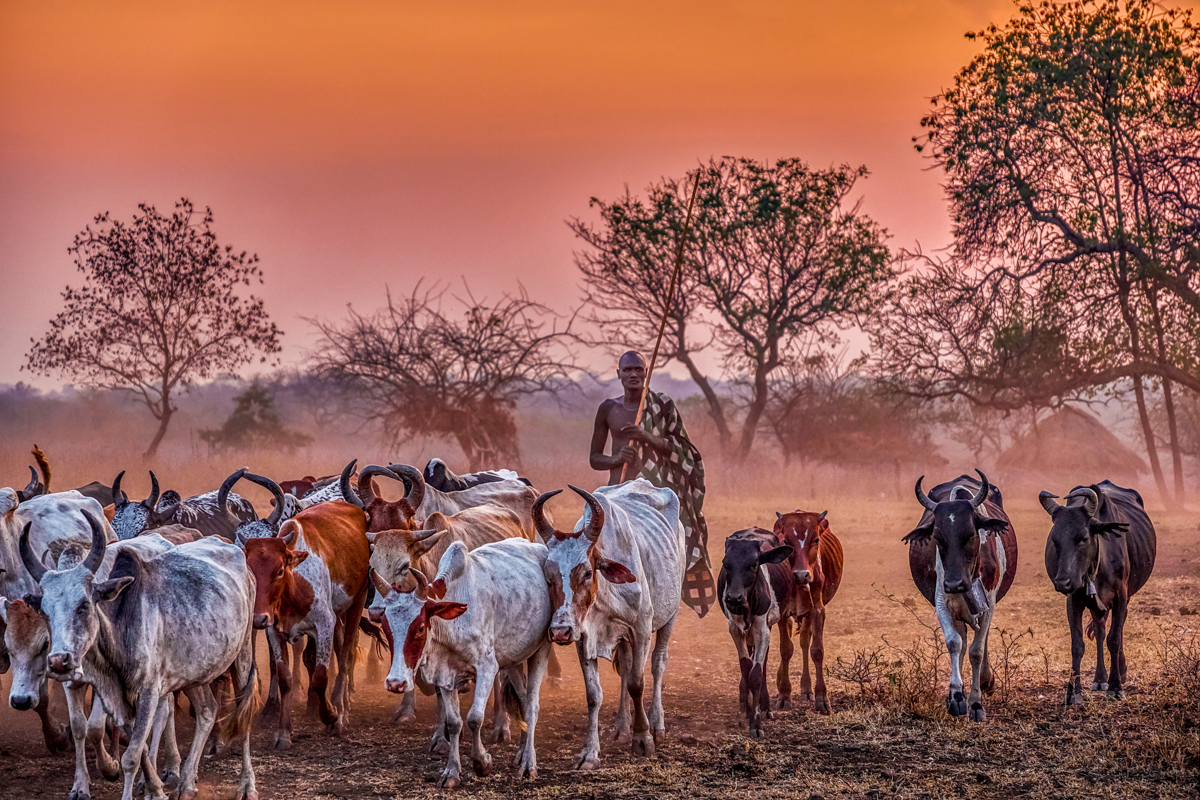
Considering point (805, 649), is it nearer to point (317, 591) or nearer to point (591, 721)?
point (591, 721)

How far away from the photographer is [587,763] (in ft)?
26.0

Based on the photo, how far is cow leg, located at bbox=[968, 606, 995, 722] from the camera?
8.99m

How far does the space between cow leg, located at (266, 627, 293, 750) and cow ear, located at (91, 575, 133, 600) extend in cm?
197

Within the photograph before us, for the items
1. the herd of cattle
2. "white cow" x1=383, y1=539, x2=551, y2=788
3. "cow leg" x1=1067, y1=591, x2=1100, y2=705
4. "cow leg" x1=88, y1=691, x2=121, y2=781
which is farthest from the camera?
"cow leg" x1=1067, y1=591, x2=1100, y2=705

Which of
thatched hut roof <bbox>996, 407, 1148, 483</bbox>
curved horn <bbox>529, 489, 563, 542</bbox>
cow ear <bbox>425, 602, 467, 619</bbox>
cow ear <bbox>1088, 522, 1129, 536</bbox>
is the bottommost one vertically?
cow ear <bbox>425, 602, 467, 619</bbox>

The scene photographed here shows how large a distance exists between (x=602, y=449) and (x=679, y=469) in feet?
2.31

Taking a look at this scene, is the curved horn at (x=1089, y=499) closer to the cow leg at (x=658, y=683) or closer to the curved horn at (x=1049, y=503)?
the curved horn at (x=1049, y=503)

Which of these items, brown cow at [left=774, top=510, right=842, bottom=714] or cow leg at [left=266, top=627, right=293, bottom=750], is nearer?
cow leg at [left=266, top=627, right=293, bottom=750]

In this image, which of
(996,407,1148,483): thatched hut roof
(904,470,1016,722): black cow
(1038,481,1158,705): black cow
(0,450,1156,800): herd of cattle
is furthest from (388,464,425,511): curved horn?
(996,407,1148,483): thatched hut roof

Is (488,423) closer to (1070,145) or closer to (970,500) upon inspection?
(1070,145)

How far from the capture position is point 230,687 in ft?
26.6

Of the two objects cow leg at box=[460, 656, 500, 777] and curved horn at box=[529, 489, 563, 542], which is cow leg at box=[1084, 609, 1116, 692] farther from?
cow leg at box=[460, 656, 500, 777]

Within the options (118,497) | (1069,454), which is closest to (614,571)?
(118,497)

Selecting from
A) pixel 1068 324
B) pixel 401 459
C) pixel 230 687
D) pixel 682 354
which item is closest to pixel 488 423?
pixel 401 459
